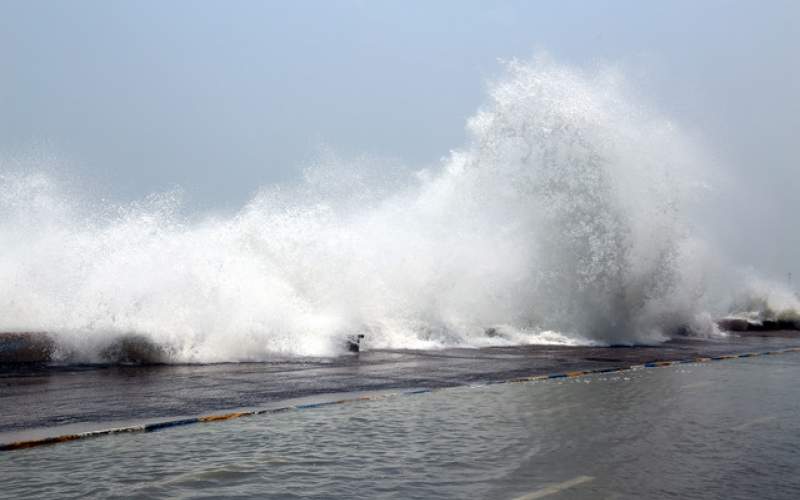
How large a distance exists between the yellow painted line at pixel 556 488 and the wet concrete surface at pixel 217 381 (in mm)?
4547

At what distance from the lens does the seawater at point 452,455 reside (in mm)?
5102

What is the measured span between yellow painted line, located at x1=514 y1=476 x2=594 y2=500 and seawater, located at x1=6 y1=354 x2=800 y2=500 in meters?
0.02

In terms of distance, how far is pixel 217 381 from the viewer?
11.4 metres

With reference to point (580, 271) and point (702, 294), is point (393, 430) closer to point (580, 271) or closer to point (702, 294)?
point (580, 271)

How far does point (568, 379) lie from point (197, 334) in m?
7.62

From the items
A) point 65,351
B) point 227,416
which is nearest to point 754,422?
point 227,416

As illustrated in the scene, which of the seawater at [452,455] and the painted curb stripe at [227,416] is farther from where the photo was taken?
the painted curb stripe at [227,416]

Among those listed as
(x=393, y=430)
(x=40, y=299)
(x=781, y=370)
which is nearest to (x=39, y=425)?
(x=393, y=430)

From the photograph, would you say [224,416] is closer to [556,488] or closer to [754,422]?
[556,488]

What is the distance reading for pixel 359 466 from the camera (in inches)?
228

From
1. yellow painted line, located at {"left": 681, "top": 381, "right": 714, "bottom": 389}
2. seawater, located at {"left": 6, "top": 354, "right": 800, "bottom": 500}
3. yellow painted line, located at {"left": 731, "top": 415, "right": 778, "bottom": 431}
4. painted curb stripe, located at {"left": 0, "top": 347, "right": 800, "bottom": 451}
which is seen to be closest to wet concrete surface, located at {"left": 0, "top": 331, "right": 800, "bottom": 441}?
painted curb stripe, located at {"left": 0, "top": 347, "right": 800, "bottom": 451}

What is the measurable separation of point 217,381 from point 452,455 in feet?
20.1

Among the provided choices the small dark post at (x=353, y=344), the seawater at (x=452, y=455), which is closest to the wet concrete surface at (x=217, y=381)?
the small dark post at (x=353, y=344)

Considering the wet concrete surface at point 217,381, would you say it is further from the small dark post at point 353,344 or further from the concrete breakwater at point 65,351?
the concrete breakwater at point 65,351
